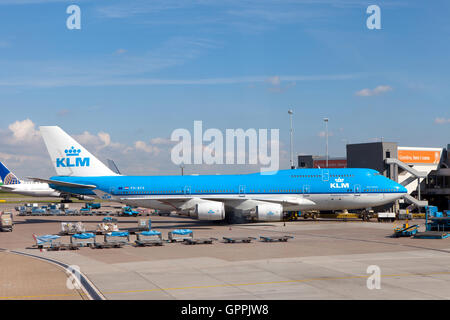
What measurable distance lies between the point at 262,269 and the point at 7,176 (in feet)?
277

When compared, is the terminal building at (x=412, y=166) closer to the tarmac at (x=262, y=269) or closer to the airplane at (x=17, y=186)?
the tarmac at (x=262, y=269)

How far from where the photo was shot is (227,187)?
47.9 metres

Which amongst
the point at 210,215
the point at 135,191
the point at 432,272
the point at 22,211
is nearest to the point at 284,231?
the point at 210,215

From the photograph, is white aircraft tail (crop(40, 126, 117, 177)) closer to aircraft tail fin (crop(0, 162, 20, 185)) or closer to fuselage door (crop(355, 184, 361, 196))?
fuselage door (crop(355, 184, 361, 196))

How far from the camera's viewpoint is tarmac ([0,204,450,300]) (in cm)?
1734

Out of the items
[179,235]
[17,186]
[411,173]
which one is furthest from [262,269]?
[17,186]

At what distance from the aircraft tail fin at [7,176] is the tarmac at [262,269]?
6159 cm

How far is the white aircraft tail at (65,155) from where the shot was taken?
49.3 metres

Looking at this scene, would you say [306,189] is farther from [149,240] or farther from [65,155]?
[65,155]

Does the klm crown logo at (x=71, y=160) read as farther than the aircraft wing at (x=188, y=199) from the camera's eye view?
Yes

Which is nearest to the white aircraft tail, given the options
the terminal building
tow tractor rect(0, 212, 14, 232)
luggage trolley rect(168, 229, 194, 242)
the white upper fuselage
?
tow tractor rect(0, 212, 14, 232)

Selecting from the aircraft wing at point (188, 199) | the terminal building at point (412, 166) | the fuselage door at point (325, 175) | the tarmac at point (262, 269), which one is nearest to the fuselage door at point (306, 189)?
the aircraft wing at point (188, 199)
